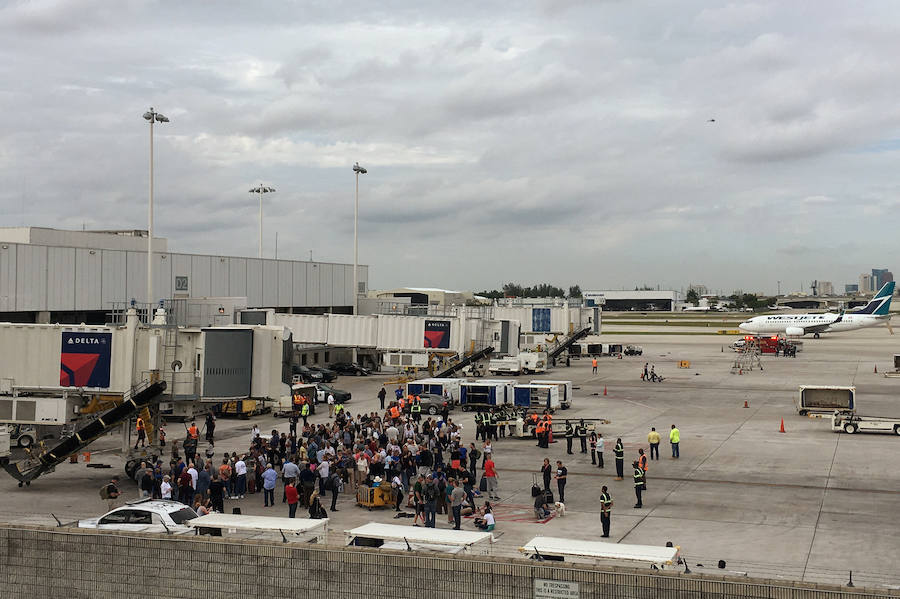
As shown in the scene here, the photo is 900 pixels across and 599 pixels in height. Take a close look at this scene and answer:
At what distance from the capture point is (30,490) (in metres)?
27.8

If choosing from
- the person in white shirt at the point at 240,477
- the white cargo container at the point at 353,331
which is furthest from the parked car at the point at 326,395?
the person in white shirt at the point at 240,477

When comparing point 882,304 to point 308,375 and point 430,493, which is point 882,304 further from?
point 430,493

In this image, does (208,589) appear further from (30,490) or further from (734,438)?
(734,438)

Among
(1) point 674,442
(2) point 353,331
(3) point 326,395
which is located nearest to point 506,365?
(2) point 353,331

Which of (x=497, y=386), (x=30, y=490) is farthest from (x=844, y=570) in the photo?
(x=497, y=386)

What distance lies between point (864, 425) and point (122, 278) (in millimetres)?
43972

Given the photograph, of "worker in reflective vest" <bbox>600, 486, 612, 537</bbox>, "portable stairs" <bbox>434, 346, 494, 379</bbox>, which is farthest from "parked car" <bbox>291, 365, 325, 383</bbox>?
"worker in reflective vest" <bbox>600, 486, 612, 537</bbox>

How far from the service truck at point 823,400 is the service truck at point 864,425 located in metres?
4.82

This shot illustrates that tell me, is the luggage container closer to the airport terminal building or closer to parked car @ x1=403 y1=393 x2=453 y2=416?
parked car @ x1=403 y1=393 x2=453 y2=416

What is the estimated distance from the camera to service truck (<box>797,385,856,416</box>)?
4438 cm

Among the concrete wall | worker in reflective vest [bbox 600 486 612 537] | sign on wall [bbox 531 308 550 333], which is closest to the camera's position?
the concrete wall

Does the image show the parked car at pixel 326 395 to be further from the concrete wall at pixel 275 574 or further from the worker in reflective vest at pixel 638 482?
the concrete wall at pixel 275 574

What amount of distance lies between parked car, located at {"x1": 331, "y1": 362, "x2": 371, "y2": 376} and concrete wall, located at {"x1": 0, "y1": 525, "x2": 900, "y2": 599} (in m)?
55.4

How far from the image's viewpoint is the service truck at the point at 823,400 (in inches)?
1747
